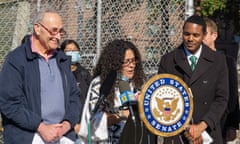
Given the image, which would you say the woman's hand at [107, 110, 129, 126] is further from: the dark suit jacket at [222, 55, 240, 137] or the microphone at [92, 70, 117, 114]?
the dark suit jacket at [222, 55, 240, 137]

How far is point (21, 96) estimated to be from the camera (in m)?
3.66

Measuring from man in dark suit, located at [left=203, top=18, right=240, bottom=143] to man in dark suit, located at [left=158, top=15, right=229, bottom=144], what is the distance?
0.44 metres

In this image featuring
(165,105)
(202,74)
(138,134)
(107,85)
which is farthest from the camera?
(202,74)

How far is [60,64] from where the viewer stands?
3.90 meters

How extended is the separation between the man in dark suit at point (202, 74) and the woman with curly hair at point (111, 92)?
0.33 metres

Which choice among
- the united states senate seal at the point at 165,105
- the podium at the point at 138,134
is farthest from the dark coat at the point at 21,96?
the united states senate seal at the point at 165,105

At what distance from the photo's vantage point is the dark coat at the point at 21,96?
3611 mm

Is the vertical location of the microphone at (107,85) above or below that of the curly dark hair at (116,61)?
below

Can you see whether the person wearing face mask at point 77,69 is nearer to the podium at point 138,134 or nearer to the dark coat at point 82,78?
the dark coat at point 82,78

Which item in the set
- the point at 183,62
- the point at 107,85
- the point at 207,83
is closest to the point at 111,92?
the point at 107,85

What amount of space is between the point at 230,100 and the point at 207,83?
0.65m

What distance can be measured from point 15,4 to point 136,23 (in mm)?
2374

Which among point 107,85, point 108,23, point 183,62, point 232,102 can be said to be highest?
point 108,23

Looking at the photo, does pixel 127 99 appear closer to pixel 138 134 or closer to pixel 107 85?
pixel 138 134
